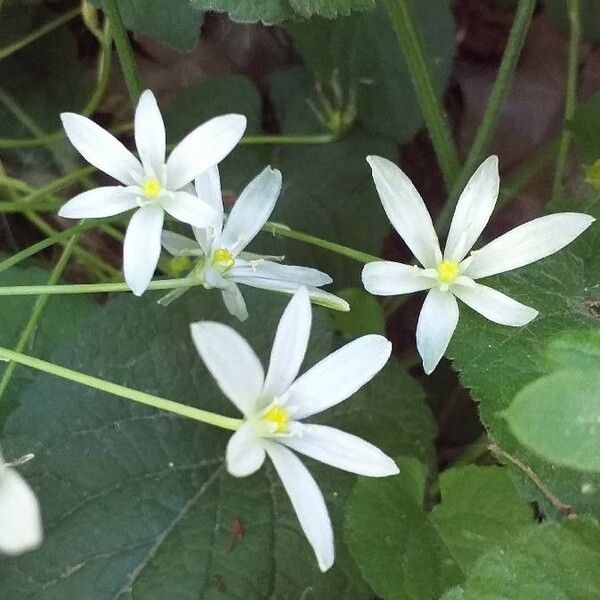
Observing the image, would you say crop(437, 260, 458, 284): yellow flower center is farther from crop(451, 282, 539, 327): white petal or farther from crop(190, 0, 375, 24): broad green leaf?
crop(190, 0, 375, 24): broad green leaf

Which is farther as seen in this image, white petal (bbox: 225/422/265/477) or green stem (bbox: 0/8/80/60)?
green stem (bbox: 0/8/80/60)

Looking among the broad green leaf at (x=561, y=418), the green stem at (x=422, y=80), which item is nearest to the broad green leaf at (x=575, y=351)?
the broad green leaf at (x=561, y=418)

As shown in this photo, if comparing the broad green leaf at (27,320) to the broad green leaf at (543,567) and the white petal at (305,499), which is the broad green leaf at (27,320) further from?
the broad green leaf at (543,567)

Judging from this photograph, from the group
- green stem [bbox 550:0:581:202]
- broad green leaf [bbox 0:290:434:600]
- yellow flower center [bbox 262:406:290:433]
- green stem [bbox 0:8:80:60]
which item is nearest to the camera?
yellow flower center [bbox 262:406:290:433]

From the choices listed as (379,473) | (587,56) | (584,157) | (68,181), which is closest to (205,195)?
(379,473)

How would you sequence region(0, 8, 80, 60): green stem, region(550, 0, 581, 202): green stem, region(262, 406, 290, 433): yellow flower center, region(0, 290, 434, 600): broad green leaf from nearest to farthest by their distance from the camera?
1. region(262, 406, 290, 433): yellow flower center
2. region(0, 290, 434, 600): broad green leaf
3. region(550, 0, 581, 202): green stem
4. region(0, 8, 80, 60): green stem

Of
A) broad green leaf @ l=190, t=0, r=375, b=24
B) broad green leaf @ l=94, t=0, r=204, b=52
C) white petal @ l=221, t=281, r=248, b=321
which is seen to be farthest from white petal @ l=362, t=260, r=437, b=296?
broad green leaf @ l=94, t=0, r=204, b=52

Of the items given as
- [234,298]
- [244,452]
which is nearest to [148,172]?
[234,298]
